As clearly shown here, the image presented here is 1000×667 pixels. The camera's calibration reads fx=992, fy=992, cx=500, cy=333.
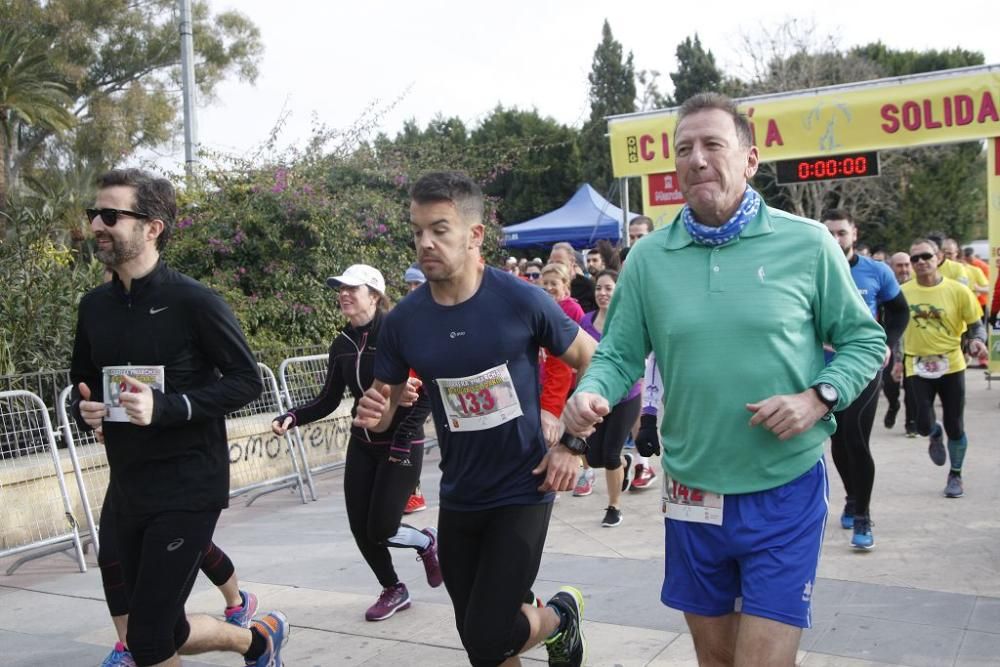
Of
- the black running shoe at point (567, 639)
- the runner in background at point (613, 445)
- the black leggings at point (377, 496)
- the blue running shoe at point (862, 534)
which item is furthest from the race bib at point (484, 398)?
the runner in background at point (613, 445)

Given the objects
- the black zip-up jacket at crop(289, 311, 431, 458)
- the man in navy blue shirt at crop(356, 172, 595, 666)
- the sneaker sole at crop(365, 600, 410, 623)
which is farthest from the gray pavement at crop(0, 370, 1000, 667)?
the man in navy blue shirt at crop(356, 172, 595, 666)

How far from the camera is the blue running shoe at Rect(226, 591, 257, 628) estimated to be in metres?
4.76

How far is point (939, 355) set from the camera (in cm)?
766

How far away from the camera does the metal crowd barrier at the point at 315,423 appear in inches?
369

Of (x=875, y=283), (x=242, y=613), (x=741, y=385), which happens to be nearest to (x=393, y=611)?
(x=242, y=613)

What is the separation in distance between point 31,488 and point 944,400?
265 inches

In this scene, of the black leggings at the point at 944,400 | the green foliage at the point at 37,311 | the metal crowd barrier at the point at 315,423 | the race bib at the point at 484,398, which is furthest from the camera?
the metal crowd barrier at the point at 315,423

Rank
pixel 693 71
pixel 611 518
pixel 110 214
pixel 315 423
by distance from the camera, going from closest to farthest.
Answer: pixel 110 214 < pixel 611 518 < pixel 315 423 < pixel 693 71

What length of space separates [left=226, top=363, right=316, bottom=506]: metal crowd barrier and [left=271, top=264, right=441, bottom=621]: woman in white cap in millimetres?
3156

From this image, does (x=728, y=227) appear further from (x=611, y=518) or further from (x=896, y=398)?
(x=896, y=398)

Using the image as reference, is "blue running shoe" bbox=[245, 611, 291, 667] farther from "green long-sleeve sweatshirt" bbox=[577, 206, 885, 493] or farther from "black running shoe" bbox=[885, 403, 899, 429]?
"black running shoe" bbox=[885, 403, 899, 429]

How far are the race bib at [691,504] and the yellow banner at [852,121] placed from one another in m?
10.2

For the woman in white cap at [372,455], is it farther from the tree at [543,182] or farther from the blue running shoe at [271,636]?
Result: the tree at [543,182]

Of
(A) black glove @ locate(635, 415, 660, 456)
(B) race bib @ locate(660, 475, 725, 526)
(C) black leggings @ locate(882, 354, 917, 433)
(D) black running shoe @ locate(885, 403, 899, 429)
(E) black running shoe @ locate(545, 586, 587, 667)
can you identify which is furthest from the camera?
(D) black running shoe @ locate(885, 403, 899, 429)
